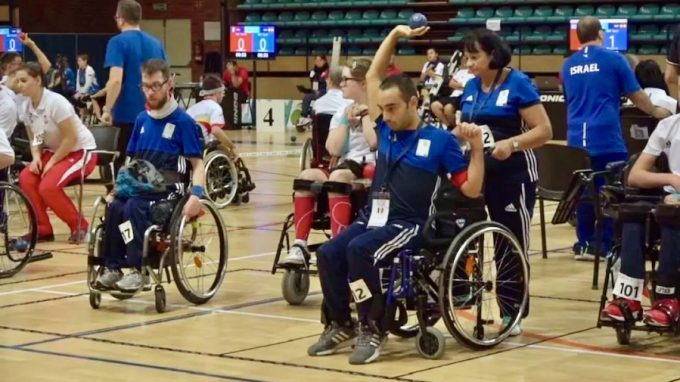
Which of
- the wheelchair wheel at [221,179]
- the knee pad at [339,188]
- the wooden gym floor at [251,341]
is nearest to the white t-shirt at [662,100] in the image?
the wooden gym floor at [251,341]

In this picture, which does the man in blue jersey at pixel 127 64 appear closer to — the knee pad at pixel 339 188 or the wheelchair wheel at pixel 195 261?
the wheelchair wheel at pixel 195 261

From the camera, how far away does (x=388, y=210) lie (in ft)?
16.5

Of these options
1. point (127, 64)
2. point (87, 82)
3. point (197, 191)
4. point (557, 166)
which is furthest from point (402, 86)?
point (87, 82)

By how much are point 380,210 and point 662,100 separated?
3.65 metres

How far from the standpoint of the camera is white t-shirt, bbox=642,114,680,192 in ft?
16.9

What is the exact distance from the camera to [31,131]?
8422 millimetres

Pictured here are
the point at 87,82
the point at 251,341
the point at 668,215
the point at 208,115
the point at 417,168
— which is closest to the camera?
the point at 668,215

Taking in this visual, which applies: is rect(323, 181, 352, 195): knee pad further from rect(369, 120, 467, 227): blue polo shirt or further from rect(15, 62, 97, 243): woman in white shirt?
rect(15, 62, 97, 243): woman in white shirt

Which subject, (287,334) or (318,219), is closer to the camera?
(287,334)

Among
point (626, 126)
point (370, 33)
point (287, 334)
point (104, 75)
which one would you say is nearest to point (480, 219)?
point (287, 334)

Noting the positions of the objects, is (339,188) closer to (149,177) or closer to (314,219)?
(314,219)

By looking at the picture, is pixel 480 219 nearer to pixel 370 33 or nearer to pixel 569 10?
pixel 569 10

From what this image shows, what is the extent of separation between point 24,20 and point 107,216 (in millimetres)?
23783

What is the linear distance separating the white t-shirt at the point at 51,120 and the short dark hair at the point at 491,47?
3717 millimetres
